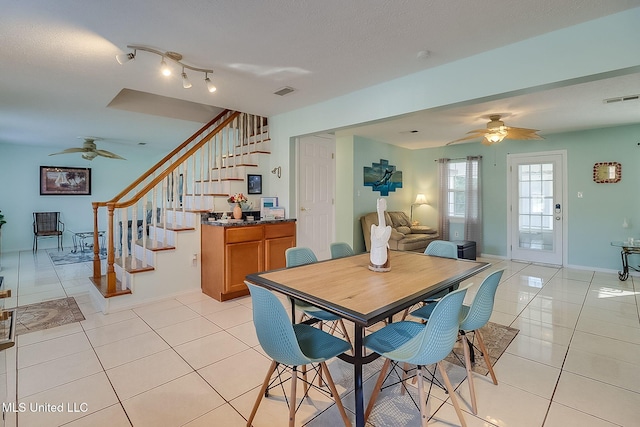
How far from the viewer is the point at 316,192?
4789mm

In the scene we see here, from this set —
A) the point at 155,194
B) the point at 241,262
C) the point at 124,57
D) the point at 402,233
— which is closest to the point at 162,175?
the point at 155,194

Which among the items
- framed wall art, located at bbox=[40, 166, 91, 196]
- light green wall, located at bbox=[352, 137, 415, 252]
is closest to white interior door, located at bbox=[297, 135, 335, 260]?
light green wall, located at bbox=[352, 137, 415, 252]

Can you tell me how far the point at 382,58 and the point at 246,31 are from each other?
118cm

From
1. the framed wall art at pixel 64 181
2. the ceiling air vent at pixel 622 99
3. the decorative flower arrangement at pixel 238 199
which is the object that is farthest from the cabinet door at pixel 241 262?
the framed wall art at pixel 64 181

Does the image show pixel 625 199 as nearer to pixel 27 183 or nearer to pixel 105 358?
pixel 105 358

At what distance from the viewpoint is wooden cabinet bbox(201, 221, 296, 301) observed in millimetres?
3773

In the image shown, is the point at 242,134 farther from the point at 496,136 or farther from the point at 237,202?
the point at 496,136

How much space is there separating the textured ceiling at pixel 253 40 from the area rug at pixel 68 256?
3.29 meters

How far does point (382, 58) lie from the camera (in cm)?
272

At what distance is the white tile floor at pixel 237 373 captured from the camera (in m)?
1.81

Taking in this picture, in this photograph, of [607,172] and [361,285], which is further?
[607,172]

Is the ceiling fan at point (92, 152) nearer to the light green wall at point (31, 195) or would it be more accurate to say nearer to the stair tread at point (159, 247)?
the light green wall at point (31, 195)

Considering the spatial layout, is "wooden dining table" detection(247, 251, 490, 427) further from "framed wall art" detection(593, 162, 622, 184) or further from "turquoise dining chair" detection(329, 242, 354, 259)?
"framed wall art" detection(593, 162, 622, 184)

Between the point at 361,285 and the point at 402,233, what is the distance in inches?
185
